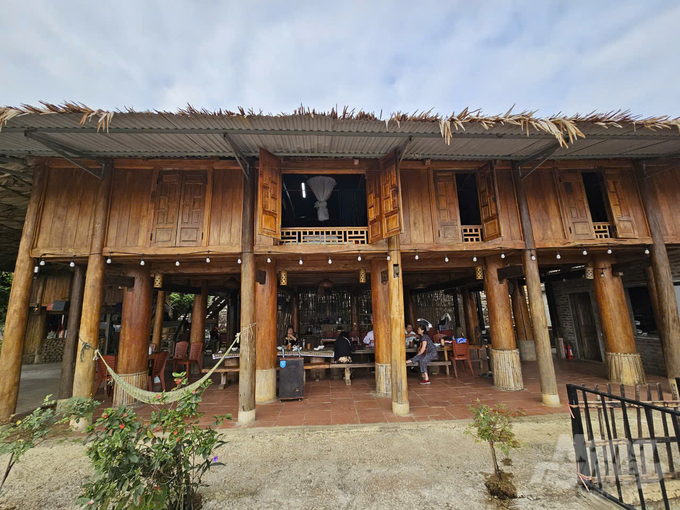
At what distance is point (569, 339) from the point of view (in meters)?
10.9

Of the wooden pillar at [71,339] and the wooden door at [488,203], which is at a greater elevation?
the wooden door at [488,203]

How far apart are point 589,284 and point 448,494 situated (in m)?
10.3

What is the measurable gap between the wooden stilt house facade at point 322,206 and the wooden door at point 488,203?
0.11 ft

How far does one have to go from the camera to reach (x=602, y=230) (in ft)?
22.0

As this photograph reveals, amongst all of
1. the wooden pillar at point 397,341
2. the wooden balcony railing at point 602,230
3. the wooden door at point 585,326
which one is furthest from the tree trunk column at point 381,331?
the wooden door at point 585,326

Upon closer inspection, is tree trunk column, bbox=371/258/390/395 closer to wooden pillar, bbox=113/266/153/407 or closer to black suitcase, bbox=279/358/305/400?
black suitcase, bbox=279/358/305/400

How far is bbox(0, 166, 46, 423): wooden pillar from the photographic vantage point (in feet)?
17.3

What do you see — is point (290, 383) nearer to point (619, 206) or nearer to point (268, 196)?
point (268, 196)

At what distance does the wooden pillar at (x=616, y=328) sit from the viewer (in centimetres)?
688

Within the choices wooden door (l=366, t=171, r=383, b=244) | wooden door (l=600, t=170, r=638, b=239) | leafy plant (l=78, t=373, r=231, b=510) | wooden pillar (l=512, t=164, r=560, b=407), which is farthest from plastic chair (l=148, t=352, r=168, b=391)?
wooden door (l=600, t=170, r=638, b=239)

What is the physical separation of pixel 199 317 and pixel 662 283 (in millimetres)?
12596

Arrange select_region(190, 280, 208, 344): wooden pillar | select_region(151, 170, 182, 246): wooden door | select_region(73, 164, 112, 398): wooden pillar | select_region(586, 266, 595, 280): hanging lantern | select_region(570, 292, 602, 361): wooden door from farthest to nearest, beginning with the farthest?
select_region(570, 292, 602, 361): wooden door, select_region(190, 280, 208, 344): wooden pillar, select_region(586, 266, 595, 280): hanging lantern, select_region(151, 170, 182, 246): wooden door, select_region(73, 164, 112, 398): wooden pillar

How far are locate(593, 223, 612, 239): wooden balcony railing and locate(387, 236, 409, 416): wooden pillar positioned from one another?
4917 millimetres

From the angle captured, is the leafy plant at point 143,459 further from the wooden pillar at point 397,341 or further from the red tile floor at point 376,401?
the wooden pillar at point 397,341
